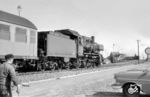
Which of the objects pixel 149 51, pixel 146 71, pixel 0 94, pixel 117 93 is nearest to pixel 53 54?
pixel 149 51

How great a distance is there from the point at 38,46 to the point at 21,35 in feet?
12.8

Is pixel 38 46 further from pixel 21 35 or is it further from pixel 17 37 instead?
pixel 17 37

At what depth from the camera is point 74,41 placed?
2564 centimetres

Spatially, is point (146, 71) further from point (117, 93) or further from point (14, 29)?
point (14, 29)

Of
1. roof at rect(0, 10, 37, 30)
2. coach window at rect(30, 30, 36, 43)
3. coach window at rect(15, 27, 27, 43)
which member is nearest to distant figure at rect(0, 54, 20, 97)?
roof at rect(0, 10, 37, 30)

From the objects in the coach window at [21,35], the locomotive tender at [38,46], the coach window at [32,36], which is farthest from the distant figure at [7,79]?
the coach window at [32,36]

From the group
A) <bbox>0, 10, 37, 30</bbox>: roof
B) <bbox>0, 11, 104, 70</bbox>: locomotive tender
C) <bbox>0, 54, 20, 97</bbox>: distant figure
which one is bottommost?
<bbox>0, 54, 20, 97</bbox>: distant figure

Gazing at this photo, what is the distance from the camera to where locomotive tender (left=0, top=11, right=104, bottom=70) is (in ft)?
50.7

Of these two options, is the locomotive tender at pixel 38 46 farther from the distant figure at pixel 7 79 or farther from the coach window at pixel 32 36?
the distant figure at pixel 7 79

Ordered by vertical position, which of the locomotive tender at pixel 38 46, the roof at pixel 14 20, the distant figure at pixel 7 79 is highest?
the roof at pixel 14 20

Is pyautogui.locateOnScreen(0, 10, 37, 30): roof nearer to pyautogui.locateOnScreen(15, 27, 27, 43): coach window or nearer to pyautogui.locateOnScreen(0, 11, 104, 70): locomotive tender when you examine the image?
pyautogui.locateOnScreen(0, 11, 104, 70): locomotive tender

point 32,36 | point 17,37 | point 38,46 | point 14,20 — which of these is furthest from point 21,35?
point 38,46

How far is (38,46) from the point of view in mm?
20344

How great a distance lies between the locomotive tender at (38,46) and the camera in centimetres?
1545
